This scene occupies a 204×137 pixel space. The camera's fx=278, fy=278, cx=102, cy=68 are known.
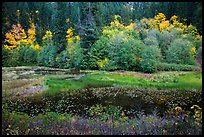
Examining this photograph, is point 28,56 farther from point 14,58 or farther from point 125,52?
point 125,52

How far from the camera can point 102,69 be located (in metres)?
45.4

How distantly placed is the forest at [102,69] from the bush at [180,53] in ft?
0.47

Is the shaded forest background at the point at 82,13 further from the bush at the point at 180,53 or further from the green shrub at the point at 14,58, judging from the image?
the green shrub at the point at 14,58

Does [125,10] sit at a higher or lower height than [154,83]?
higher

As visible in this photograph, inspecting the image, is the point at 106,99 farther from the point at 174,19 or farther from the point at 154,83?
the point at 174,19

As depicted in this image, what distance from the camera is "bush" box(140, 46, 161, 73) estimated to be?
3875cm

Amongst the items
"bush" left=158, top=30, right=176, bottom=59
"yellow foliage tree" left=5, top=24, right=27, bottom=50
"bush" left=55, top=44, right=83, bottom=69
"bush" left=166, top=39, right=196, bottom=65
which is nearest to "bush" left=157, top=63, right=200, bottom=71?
"bush" left=166, top=39, right=196, bottom=65

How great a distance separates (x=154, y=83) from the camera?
2927 cm

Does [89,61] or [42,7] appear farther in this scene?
[42,7]

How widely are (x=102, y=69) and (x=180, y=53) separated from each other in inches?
494

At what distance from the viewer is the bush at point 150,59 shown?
38.8 metres

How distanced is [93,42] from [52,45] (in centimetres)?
1045

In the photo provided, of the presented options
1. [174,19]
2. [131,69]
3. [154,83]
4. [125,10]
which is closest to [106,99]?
[154,83]

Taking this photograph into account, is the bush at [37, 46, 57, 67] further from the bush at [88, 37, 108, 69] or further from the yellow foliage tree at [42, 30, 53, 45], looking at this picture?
the bush at [88, 37, 108, 69]
